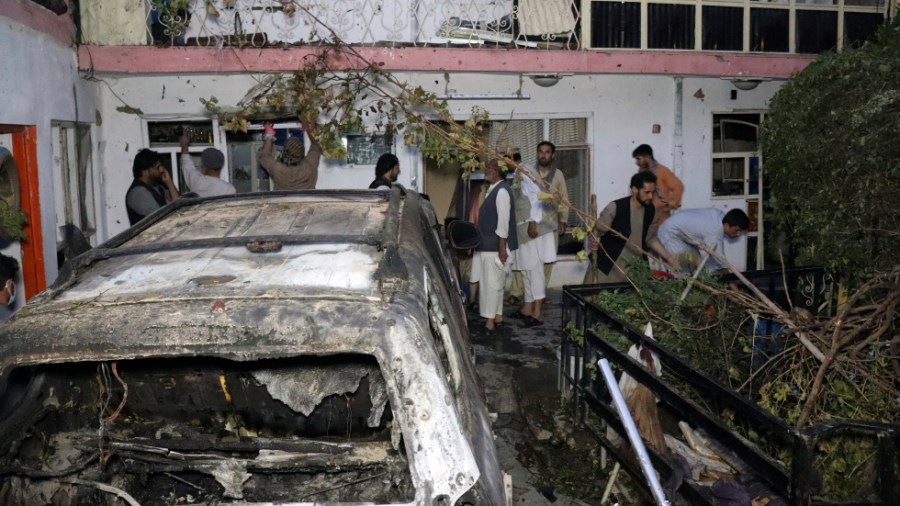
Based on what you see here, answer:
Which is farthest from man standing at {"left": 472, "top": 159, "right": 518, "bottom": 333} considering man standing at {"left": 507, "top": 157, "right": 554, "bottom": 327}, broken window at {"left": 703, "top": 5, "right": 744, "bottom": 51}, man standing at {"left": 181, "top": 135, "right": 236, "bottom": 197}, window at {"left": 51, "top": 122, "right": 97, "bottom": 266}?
broken window at {"left": 703, "top": 5, "right": 744, "bottom": 51}

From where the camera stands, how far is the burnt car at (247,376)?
2.18m

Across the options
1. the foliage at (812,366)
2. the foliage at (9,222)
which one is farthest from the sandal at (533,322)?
the foliage at (9,222)

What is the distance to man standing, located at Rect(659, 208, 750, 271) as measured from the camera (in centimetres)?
660

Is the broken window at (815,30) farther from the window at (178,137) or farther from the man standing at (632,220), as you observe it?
the window at (178,137)

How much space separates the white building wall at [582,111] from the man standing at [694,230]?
3.73m

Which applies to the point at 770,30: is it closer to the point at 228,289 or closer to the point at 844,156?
the point at 844,156

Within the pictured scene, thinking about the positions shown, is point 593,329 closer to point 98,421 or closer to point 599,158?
point 98,421

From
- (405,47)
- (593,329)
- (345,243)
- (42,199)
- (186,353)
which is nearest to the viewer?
(186,353)

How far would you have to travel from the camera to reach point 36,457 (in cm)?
277

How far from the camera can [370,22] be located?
935cm

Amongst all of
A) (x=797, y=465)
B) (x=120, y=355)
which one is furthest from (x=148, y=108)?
(x=797, y=465)

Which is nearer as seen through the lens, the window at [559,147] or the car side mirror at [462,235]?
the car side mirror at [462,235]

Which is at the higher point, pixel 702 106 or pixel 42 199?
pixel 702 106

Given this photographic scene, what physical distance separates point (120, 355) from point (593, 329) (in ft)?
10.9
